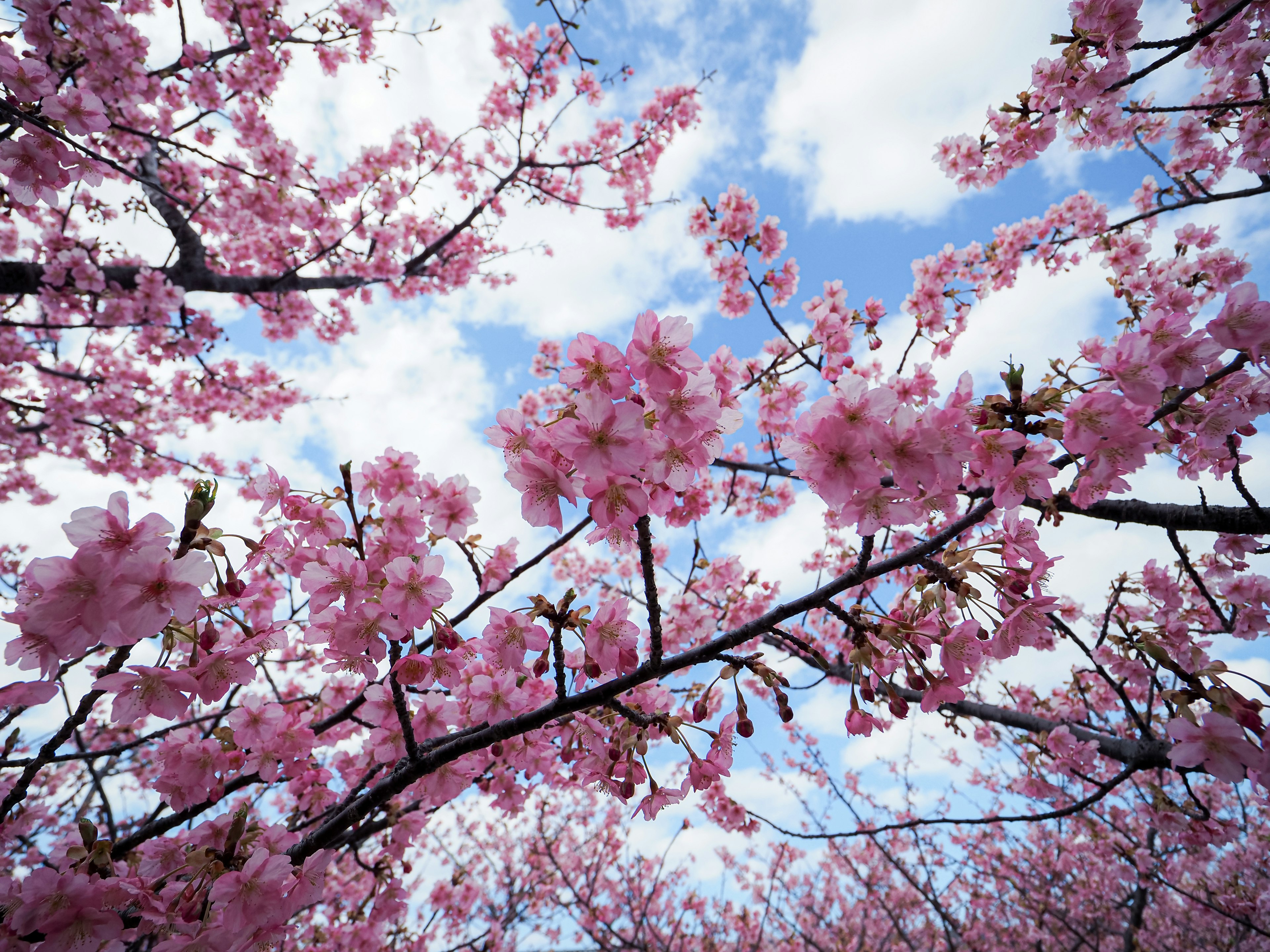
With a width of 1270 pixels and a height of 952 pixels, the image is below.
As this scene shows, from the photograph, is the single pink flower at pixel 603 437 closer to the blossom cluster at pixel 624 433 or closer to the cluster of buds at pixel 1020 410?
the blossom cluster at pixel 624 433

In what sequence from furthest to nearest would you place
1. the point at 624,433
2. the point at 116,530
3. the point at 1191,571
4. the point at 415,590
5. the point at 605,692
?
the point at 1191,571
the point at 415,590
the point at 605,692
the point at 116,530
the point at 624,433

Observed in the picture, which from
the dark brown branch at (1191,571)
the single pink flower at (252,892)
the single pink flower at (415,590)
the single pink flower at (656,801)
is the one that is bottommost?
the single pink flower at (252,892)

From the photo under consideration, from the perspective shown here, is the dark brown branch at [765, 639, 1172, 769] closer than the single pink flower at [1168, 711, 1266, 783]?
No

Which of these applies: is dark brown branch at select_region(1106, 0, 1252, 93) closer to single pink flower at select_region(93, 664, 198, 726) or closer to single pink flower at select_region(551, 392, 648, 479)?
single pink flower at select_region(551, 392, 648, 479)

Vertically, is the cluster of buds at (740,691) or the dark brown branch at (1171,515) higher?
the dark brown branch at (1171,515)

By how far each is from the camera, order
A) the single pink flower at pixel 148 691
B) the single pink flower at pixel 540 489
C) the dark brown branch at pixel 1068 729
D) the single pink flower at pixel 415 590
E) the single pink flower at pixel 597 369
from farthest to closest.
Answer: the dark brown branch at pixel 1068 729, the single pink flower at pixel 415 590, the single pink flower at pixel 148 691, the single pink flower at pixel 540 489, the single pink flower at pixel 597 369

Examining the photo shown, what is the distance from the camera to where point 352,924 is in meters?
5.27

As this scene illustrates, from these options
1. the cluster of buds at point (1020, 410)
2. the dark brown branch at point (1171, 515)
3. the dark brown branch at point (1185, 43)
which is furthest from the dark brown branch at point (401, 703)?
the dark brown branch at point (1185, 43)

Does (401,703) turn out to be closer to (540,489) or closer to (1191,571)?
(540,489)

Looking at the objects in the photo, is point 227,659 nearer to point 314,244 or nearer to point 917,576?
point 917,576

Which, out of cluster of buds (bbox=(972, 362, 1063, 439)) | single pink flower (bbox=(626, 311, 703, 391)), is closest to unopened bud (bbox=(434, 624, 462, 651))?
single pink flower (bbox=(626, 311, 703, 391))

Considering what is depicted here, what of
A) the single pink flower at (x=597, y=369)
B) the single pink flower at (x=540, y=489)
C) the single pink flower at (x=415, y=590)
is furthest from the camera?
the single pink flower at (x=415, y=590)

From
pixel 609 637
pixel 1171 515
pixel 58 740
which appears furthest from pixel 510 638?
A: pixel 1171 515

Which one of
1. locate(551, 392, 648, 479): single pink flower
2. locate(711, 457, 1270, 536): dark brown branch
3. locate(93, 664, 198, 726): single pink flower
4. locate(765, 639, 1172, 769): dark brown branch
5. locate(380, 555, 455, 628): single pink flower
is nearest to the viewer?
locate(551, 392, 648, 479): single pink flower
